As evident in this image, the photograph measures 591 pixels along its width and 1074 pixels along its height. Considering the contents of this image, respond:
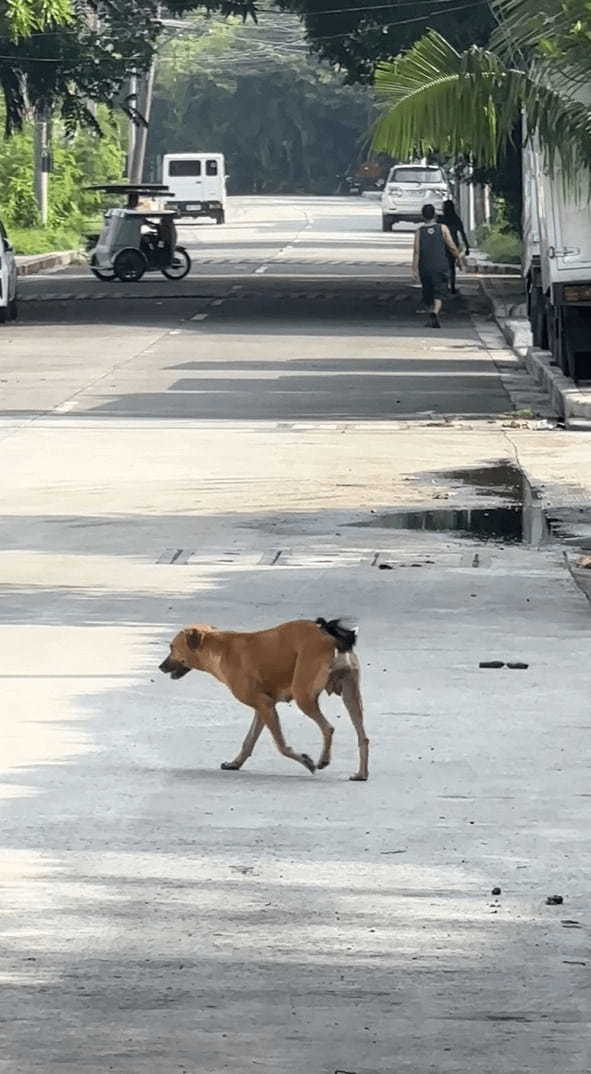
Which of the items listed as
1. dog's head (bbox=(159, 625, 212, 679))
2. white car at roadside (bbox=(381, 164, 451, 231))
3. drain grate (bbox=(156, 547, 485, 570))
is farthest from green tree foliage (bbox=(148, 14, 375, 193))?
dog's head (bbox=(159, 625, 212, 679))

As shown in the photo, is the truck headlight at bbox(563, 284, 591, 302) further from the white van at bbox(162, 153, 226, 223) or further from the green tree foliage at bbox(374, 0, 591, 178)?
the white van at bbox(162, 153, 226, 223)

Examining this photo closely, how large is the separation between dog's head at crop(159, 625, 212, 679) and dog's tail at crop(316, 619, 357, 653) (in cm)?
64

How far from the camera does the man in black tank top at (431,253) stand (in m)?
35.4

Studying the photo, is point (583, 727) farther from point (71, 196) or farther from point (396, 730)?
point (71, 196)

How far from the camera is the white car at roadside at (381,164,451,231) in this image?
77188 millimetres

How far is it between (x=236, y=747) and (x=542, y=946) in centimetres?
298

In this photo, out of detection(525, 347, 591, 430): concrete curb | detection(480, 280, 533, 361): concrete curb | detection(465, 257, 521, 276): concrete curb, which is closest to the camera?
detection(525, 347, 591, 430): concrete curb

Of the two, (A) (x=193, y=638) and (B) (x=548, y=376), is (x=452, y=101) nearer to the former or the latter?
(B) (x=548, y=376)

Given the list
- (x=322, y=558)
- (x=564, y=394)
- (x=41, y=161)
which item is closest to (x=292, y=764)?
(x=322, y=558)

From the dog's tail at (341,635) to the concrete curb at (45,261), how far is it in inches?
1803

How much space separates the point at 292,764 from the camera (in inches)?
388

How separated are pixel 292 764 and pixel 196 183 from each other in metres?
80.9

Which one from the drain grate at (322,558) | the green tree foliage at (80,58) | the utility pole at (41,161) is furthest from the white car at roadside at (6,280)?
the utility pole at (41,161)

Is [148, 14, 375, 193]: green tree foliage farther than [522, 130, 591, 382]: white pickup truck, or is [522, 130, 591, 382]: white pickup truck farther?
[148, 14, 375, 193]: green tree foliage
